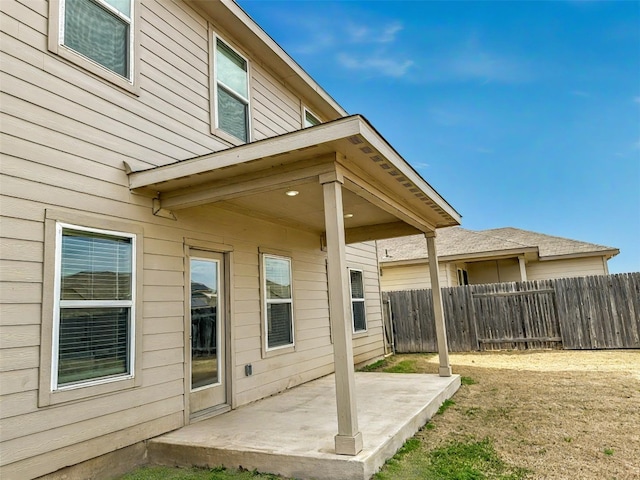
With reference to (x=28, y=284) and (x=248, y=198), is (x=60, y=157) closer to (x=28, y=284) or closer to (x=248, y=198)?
(x=28, y=284)

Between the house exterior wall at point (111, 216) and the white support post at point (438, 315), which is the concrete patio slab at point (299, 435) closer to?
the house exterior wall at point (111, 216)

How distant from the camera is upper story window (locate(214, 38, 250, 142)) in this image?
5.53m

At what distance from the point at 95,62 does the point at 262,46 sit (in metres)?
2.81

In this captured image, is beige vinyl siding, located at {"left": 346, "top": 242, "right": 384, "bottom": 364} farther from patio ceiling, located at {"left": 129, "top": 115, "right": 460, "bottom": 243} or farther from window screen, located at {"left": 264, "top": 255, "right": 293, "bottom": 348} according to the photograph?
patio ceiling, located at {"left": 129, "top": 115, "right": 460, "bottom": 243}

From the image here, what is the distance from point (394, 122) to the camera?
2878cm

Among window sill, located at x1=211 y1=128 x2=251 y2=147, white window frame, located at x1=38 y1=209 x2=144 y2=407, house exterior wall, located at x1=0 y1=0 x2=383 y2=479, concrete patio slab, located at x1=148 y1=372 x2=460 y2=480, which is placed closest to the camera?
house exterior wall, located at x1=0 y1=0 x2=383 y2=479

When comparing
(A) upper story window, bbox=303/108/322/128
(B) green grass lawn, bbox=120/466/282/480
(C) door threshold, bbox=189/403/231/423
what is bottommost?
(B) green grass lawn, bbox=120/466/282/480

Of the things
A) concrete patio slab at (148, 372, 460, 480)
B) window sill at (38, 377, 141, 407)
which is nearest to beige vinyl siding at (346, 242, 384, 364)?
concrete patio slab at (148, 372, 460, 480)

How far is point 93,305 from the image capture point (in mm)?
3484

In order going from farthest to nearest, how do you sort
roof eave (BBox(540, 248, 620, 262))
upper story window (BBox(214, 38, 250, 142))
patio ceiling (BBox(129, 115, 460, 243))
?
1. roof eave (BBox(540, 248, 620, 262))
2. upper story window (BBox(214, 38, 250, 142))
3. patio ceiling (BBox(129, 115, 460, 243))

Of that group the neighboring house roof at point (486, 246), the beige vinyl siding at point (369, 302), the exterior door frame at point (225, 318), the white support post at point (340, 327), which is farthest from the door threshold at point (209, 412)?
the neighboring house roof at point (486, 246)

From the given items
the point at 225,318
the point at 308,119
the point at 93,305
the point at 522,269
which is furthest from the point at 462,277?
the point at 93,305

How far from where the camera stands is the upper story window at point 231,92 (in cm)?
553

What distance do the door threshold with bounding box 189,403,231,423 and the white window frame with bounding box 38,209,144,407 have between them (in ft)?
3.04
